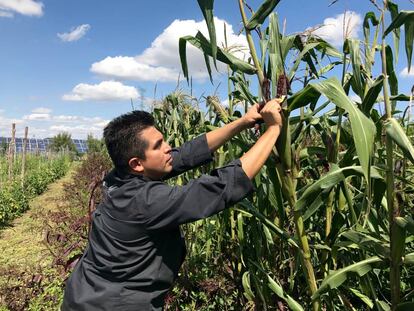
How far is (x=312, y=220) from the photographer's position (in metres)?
2.30

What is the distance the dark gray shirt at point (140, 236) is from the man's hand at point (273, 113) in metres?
0.22

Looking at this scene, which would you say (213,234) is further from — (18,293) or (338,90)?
(338,90)

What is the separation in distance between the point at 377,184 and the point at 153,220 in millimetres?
930

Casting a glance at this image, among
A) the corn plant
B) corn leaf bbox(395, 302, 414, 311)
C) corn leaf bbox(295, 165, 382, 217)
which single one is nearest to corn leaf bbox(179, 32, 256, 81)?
the corn plant

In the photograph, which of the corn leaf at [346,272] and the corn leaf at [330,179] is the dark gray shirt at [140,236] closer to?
the corn leaf at [330,179]

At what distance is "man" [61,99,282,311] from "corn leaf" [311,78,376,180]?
17.4 inches

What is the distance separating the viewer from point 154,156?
202 cm

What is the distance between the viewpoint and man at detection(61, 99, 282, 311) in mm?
1762

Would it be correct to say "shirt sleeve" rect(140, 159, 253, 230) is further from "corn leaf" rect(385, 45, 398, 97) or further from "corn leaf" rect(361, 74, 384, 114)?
"corn leaf" rect(385, 45, 398, 97)

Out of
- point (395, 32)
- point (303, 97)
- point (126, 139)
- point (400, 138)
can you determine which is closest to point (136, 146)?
point (126, 139)

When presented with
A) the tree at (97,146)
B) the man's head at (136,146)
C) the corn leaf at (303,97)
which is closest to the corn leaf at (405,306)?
the corn leaf at (303,97)

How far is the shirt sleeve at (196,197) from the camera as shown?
5.65ft

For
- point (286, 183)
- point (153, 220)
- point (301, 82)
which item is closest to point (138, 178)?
point (153, 220)

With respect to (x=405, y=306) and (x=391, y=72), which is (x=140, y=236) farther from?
(x=391, y=72)
